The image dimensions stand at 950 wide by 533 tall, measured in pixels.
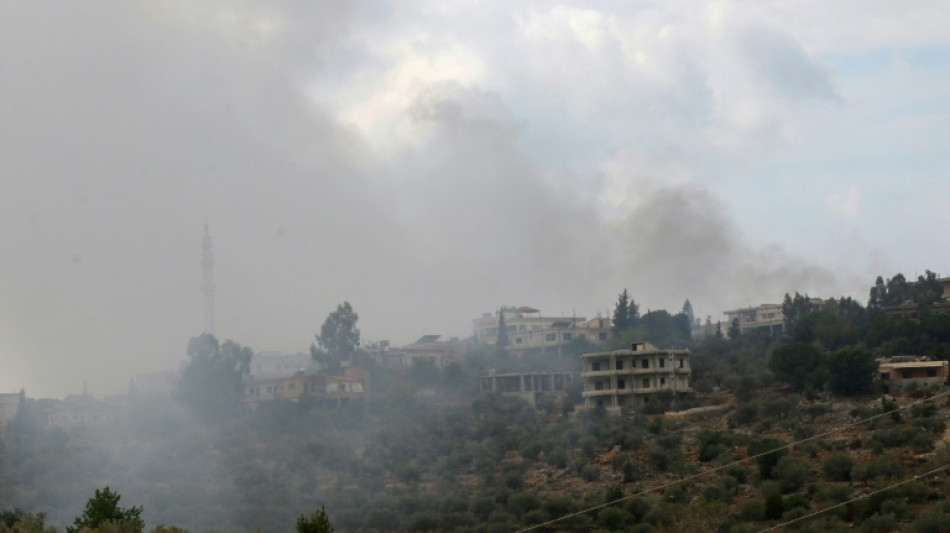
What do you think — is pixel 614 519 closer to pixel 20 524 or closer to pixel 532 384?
pixel 20 524

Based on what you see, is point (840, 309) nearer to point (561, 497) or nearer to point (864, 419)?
point (864, 419)

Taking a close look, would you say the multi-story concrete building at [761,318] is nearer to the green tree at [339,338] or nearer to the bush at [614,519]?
the green tree at [339,338]

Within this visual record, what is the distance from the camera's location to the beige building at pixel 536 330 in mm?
151125

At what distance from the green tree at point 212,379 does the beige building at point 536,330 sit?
30502mm

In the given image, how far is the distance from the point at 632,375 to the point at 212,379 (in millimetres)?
42291

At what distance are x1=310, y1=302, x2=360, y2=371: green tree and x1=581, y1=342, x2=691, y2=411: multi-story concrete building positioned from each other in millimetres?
45944

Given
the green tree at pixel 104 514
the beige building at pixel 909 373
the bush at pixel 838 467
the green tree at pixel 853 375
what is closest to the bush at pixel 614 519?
the bush at pixel 838 467

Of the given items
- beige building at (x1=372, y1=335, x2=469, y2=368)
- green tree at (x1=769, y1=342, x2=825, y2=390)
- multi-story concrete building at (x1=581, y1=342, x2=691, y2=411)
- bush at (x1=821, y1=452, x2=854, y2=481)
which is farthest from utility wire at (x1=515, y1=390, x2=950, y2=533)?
beige building at (x1=372, y1=335, x2=469, y2=368)

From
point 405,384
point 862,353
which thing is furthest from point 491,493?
point 405,384

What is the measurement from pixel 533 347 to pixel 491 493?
2756 inches

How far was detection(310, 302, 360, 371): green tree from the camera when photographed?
5925 inches

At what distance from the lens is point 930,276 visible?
13488 cm

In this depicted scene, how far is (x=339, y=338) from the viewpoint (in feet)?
497

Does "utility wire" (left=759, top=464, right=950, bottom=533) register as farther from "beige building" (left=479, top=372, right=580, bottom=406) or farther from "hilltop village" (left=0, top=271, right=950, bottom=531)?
"beige building" (left=479, top=372, right=580, bottom=406)
